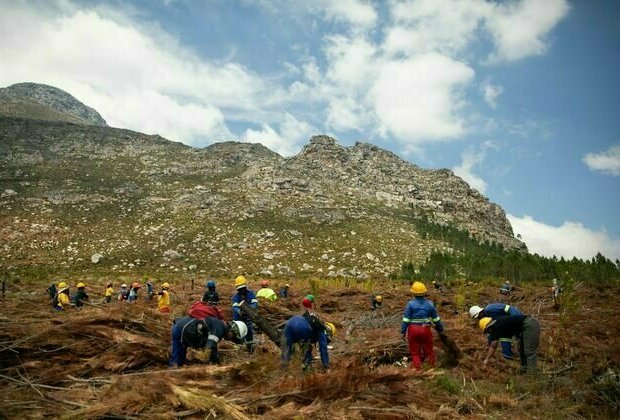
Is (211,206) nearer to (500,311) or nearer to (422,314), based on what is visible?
(500,311)

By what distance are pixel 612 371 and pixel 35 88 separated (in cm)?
16398

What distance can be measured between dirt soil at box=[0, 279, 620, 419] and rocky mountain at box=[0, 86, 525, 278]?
3196cm

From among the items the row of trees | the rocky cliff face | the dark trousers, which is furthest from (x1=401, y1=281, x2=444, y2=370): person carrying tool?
the rocky cliff face

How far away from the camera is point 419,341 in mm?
8602

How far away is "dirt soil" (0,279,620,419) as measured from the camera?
5.19 m

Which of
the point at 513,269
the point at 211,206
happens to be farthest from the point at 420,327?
the point at 211,206

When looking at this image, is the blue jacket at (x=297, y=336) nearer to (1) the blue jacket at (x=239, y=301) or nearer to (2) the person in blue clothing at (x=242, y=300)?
(2) the person in blue clothing at (x=242, y=300)

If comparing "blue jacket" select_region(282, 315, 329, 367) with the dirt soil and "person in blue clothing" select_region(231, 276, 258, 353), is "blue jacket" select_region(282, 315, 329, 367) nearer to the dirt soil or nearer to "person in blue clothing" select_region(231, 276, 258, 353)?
the dirt soil

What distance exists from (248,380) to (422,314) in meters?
4.29

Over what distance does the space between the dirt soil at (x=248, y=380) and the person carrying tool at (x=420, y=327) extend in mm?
599

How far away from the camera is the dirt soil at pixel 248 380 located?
5.19 m

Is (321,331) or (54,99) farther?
(54,99)

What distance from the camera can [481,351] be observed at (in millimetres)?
10078

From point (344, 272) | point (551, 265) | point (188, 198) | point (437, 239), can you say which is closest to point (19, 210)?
point (188, 198)
